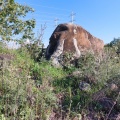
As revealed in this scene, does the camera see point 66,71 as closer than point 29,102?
No

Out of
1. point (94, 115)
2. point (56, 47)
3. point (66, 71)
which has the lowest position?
point (94, 115)

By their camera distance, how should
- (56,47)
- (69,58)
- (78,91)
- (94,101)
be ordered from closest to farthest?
(94,101)
(78,91)
(69,58)
(56,47)

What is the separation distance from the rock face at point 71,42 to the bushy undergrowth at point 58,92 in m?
1.22

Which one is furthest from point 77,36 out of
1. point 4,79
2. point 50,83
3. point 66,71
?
point 4,79

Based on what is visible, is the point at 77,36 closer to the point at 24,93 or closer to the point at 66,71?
the point at 66,71

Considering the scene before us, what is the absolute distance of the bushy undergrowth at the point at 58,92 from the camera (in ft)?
15.1

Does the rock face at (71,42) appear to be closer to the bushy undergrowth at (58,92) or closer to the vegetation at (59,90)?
the vegetation at (59,90)

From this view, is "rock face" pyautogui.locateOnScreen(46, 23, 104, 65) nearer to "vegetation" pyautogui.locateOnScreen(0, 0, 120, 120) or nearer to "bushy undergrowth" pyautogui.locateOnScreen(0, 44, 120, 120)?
"vegetation" pyautogui.locateOnScreen(0, 0, 120, 120)

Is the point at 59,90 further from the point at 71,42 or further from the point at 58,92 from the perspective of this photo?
the point at 71,42

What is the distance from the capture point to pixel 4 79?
5.28 metres

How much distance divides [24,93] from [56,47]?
5836 millimetres

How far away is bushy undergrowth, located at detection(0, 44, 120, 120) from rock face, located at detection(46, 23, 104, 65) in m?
1.22

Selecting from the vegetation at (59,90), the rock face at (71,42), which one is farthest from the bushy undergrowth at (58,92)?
the rock face at (71,42)

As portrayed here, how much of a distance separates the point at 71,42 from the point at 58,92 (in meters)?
4.45
